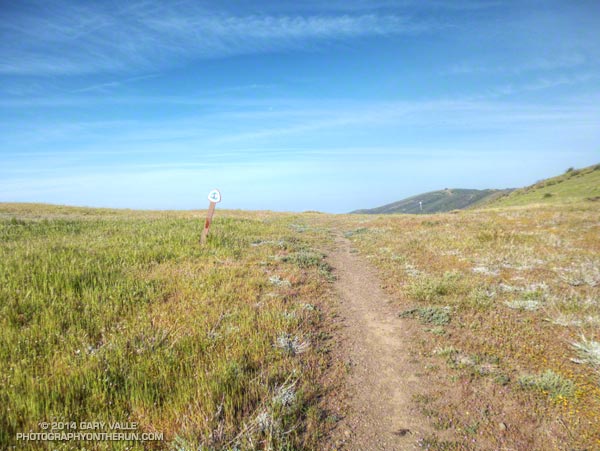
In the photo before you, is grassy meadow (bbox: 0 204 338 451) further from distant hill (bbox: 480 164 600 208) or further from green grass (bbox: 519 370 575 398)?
distant hill (bbox: 480 164 600 208)

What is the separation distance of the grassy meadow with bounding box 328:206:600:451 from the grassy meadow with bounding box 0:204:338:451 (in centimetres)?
219

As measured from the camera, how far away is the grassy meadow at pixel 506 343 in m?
4.16

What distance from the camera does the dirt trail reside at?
13.4ft

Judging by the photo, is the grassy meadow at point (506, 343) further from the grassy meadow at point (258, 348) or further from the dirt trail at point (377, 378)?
the dirt trail at point (377, 378)

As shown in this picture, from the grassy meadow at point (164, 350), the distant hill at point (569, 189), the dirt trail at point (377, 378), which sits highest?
the distant hill at point (569, 189)

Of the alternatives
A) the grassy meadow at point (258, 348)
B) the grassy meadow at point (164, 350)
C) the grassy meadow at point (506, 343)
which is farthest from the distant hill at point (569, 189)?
the grassy meadow at point (164, 350)

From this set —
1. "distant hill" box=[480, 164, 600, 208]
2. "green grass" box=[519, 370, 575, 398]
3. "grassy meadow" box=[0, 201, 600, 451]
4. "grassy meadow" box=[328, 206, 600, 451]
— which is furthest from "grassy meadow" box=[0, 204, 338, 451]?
"distant hill" box=[480, 164, 600, 208]

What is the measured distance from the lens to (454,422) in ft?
14.0

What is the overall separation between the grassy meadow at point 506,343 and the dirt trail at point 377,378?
0.27 meters

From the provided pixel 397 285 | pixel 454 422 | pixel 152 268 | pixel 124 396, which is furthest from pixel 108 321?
pixel 397 285

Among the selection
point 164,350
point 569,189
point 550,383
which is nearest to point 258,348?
point 164,350

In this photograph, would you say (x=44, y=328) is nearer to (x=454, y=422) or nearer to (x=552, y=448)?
(x=454, y=422)

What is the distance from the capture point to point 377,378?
5367 mm

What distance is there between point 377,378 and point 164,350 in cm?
382
